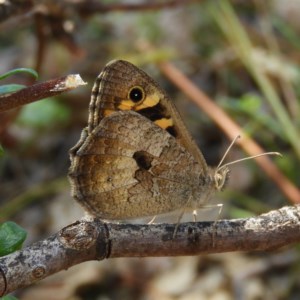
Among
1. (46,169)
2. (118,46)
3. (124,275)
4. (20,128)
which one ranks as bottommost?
(124,275)

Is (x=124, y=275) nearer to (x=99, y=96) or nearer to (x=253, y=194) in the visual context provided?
(x=253, y=194)

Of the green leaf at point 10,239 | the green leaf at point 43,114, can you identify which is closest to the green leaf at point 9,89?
Answer: the green leaf at point 10,239

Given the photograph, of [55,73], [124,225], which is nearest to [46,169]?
[55,73]

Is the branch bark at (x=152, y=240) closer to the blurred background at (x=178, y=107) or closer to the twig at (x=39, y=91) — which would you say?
the twig at (x=39, y=91)

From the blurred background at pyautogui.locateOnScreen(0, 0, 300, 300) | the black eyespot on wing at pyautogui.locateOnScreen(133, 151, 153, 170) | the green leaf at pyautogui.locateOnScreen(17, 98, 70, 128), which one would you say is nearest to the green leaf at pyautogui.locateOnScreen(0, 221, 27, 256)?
the black eyespot on wing at pyautogui.locateOnScreen(133, 151, 153, 170)

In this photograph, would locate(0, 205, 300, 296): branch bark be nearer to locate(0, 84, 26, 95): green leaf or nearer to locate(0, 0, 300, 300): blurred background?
locate(0, 84, 26, 95): green leaf

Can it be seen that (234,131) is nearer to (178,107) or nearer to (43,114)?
(178,107)
